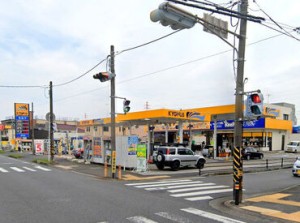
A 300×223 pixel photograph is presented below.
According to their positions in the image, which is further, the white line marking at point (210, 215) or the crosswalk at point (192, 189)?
the crosswalk at point (192, 189)

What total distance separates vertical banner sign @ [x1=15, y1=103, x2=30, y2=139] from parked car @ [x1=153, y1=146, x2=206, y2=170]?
3730cm

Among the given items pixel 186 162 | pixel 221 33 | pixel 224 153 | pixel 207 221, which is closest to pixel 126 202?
pixel 207 221

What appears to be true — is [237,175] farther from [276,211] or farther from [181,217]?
[181,217]

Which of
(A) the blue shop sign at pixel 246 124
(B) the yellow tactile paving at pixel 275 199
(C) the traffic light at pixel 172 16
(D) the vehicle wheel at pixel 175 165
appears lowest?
(D) the vehicle wheel at pixel 175 165

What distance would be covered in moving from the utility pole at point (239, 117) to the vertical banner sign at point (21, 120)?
48324 millimetres

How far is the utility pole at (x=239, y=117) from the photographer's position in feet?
36.3

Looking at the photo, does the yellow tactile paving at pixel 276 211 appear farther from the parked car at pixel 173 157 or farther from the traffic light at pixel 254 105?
the parked car at pixel 173 157

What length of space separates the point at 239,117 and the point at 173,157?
12023mm

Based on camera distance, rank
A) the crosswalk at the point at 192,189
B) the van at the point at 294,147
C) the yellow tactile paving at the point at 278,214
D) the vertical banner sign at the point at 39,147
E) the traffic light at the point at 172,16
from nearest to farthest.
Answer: the traffic light at the point at 172,16
the yellow tactile paving at the point at 278,214
the crosswalk at the point at 192,189
the vertical banner sign at the point at 39,147
the van at the point at 294,147

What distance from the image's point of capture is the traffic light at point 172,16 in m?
8.77

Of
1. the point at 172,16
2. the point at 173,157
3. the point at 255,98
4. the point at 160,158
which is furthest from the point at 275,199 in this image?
the point at 160,158

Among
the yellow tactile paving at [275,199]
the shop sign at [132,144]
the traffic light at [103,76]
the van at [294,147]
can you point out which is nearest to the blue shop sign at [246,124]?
the van at [294,147]

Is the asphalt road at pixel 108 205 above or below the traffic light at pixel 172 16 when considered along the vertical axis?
below

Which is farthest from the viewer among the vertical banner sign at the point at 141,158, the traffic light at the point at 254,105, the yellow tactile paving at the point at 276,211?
the vertical banner sign at the point at 141,158
